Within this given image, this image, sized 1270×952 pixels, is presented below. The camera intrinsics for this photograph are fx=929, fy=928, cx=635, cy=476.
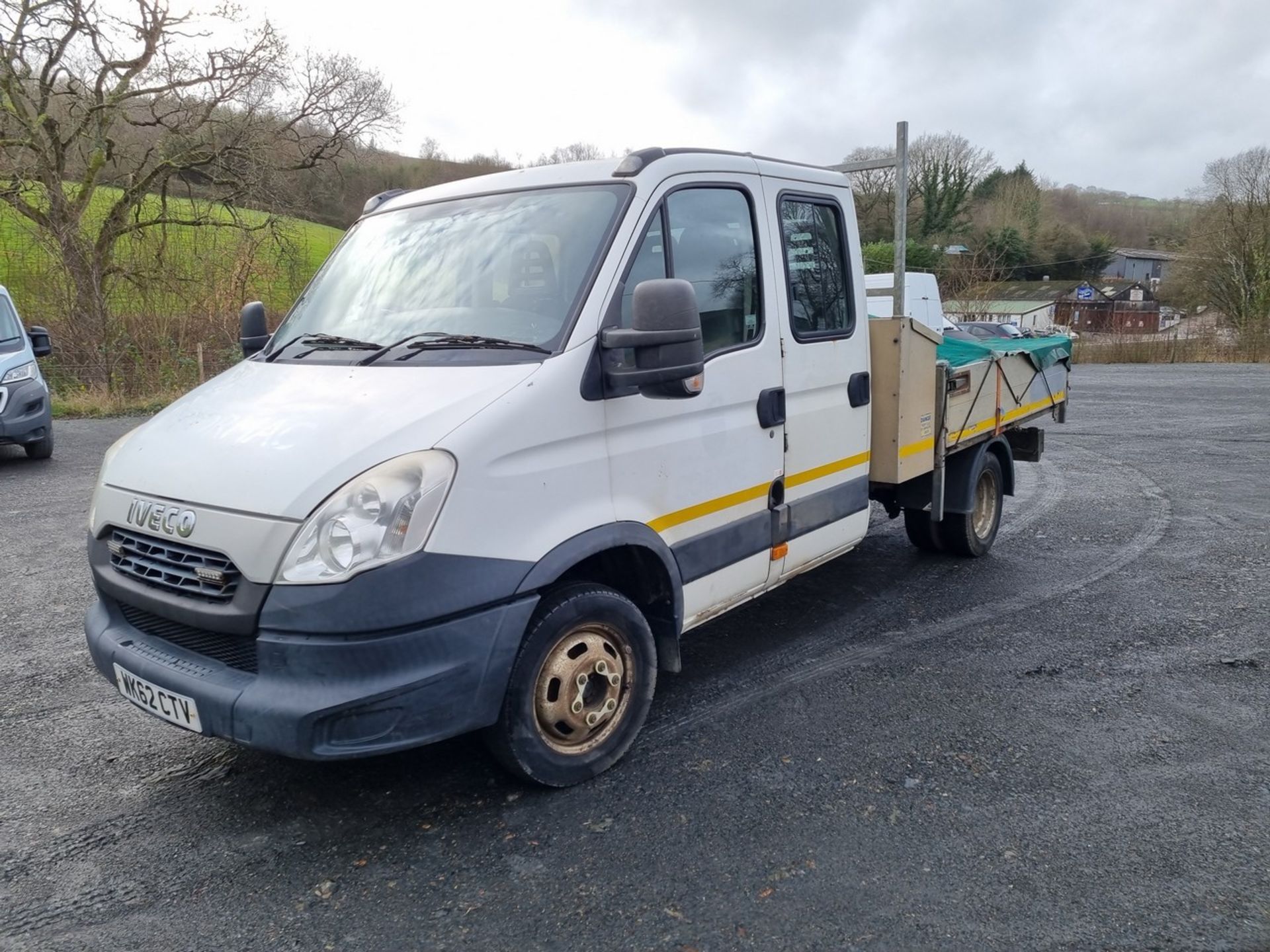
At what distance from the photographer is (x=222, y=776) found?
3553 millimetres

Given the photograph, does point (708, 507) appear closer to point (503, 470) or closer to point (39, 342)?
point (503, 470)

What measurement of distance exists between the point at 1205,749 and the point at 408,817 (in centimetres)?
314

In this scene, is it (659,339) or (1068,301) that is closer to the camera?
(659,339)

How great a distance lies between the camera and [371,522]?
9.17 feet

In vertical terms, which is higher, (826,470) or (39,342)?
(39,342)

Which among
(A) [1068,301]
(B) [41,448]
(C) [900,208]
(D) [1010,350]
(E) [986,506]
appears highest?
(C) [900,208]

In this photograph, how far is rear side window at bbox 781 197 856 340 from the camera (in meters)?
4.32

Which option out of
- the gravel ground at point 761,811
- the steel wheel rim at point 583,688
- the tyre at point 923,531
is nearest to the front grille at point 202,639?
the gravel ground at point 761,811

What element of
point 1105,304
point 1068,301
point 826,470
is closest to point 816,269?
point 826,470

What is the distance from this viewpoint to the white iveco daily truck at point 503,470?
279cm

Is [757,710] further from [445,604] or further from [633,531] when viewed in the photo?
[445,604]

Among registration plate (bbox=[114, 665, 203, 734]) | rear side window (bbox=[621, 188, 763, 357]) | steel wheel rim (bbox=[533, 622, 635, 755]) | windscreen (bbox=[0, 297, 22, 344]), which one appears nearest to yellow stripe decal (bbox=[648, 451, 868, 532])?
steel wheel rim (bbox=[533, 622, 635, 755])

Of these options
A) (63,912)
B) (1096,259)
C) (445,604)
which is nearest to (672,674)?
(445,604)

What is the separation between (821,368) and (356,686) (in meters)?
2.68
